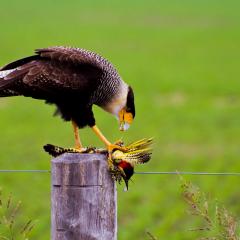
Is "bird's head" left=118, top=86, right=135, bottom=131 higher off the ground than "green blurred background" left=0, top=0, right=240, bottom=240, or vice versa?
"green blurred background" left=0, top=0, right=240, bottom=240

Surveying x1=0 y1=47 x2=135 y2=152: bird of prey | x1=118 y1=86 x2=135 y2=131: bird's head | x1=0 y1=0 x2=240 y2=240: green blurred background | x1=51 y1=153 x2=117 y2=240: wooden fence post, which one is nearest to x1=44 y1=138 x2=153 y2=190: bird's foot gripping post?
x1=51 y1=153 x2=117 y2=240: wooden fence post

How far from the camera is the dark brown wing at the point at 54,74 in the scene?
5.20 meters

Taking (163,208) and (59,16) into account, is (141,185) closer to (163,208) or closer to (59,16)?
(163,208)

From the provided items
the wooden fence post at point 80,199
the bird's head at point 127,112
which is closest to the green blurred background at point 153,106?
→ the bird's head at point 127,112

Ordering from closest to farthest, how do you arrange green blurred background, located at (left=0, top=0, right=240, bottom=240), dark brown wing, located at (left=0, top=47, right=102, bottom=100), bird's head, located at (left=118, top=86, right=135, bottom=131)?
dark brown wing, located at (left=0, top=47, right=102, bottom=100) < bird's head, located at (left=118, top=86, right=135, bottom=131) < green blurred background, located at (left=0, top=0, right=240, bottom=240)

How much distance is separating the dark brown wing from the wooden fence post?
141cm

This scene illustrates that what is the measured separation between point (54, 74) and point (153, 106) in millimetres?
14037

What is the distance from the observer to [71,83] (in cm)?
530

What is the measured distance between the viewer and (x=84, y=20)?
140 ft

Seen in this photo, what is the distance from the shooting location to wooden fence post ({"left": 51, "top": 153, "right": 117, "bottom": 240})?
12.6 ft

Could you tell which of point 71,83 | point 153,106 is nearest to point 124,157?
point 71,83

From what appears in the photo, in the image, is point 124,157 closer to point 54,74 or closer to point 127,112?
point 54,74

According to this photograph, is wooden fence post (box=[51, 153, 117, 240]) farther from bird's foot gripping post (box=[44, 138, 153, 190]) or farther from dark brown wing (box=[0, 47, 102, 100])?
dark brown wing (box=[0, 47, 102, 100])

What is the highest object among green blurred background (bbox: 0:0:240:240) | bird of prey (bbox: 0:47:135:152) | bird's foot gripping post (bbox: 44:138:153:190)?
green blurred background (bbox: 0:0:240:240)
